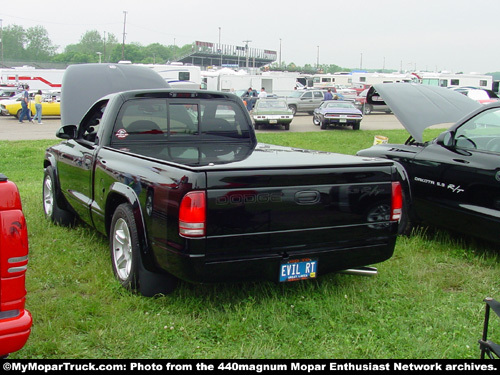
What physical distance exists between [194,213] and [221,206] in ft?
0.64

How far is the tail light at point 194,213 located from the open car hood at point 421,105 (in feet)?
11.2

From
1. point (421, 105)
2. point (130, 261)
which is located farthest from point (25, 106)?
point (130, 261)

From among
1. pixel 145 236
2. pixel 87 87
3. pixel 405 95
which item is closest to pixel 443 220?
pixel 405 95

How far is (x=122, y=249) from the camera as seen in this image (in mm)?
4734

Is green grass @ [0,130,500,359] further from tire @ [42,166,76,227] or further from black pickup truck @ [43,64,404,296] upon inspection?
tire @ [42,166,76,227]

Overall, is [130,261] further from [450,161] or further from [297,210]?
[450,161]

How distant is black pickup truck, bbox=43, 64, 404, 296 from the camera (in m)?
3.80

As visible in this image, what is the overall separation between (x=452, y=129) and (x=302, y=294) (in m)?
2.69

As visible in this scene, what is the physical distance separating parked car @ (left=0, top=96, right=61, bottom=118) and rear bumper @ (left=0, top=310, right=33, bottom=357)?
1013 inches

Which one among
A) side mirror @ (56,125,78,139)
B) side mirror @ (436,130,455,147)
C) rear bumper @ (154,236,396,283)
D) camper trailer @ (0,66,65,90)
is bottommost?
rear bumper @ (154,236,396,283)

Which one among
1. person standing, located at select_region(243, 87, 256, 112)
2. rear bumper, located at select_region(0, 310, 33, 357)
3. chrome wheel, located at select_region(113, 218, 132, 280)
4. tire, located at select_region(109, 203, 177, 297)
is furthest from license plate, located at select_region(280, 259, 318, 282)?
person standing, located at select_region(243, 87, 256, 112)

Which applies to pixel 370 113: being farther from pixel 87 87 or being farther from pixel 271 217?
pixel 271 217

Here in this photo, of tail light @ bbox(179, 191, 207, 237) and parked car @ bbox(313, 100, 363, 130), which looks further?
parked car @ bbox(313, 100, 363, 130)

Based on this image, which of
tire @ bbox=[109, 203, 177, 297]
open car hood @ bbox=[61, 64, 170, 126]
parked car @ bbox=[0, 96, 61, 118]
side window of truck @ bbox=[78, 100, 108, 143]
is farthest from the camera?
parked car @ bbox=[0, 96, 61, 118]
